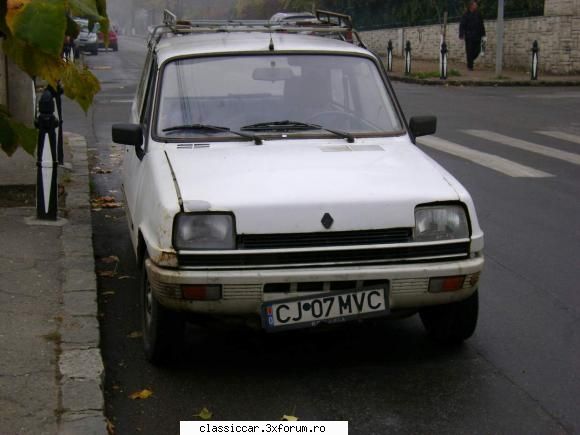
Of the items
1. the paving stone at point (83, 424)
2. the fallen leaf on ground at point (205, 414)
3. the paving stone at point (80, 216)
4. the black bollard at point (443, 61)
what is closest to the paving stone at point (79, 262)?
the paving stone at point (80, 216)

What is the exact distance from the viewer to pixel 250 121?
6316mm

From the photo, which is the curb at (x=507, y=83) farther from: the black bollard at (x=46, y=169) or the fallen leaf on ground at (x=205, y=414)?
the fallen leaf on ground at (x=205, y=414)

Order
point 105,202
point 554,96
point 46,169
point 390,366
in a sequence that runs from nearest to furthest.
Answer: point 390,366 < point 46,169 < point 105,202 < point 554,96

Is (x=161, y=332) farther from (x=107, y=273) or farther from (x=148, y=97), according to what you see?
(x=107, y=273)

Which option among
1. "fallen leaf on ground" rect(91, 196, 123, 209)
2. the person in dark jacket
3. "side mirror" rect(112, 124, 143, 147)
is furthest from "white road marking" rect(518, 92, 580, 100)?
"side mirror" rect(112, 124, 143, 147)

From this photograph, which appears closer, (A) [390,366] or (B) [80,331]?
(A) [390,366]

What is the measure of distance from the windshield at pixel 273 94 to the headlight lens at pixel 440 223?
1.32 metres

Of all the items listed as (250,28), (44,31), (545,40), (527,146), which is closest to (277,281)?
(44,31)

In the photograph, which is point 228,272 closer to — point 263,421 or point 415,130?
point 263,421

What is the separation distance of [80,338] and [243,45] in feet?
7.42

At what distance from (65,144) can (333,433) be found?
33.3ft

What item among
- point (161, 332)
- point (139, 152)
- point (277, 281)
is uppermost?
point (139, 152)

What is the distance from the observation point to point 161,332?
5297 mm

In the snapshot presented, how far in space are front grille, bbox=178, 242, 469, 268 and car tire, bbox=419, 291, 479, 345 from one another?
18.8 inches
